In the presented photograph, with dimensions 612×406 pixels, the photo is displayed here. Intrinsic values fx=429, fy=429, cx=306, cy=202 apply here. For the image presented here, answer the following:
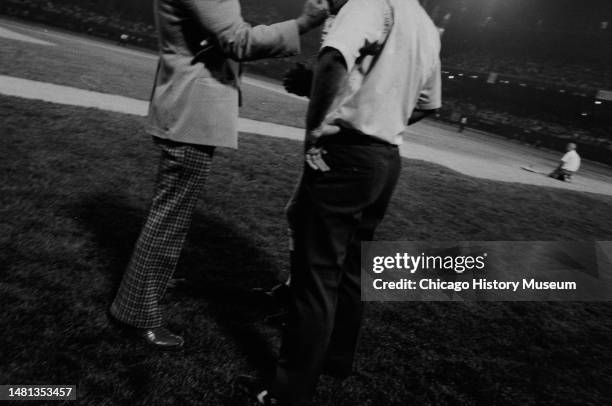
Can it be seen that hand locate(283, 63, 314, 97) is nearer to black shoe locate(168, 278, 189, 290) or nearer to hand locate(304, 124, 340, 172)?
hand locate(304, 124, 340, 172)

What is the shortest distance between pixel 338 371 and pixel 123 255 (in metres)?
1.60

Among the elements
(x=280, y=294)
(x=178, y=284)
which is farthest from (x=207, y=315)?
(x=280, y=294)

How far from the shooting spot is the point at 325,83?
60.9 inches

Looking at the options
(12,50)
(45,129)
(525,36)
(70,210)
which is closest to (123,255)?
(70,210)

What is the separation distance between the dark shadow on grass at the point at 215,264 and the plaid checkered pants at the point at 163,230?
0.44 metres

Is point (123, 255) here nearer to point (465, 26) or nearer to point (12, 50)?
point (12, 50)

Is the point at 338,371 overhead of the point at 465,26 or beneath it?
beneath

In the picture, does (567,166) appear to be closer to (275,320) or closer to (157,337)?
(275,320)

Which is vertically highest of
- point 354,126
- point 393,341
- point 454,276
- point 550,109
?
point 354,126

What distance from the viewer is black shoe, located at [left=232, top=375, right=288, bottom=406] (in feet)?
5.91

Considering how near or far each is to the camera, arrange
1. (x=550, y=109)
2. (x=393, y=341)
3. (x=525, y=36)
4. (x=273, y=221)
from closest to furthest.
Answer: (x=393, y=341) < (x=273, y=221) < (x=550, y=109) < (x=525, y=36)

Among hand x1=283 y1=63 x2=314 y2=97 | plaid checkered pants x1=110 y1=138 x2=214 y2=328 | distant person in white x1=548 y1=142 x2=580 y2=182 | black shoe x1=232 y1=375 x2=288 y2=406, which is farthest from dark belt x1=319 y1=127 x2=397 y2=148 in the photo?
distant person in white x1=548 y1=142 x2=580 y2=182

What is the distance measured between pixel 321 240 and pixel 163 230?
29.5 inches

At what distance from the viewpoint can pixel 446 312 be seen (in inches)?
122
